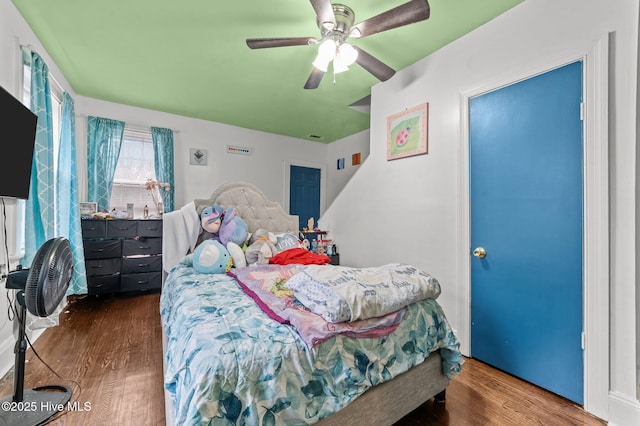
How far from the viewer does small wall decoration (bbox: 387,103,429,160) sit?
2.53 m

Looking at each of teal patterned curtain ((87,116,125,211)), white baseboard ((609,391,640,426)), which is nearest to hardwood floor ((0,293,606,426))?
white baseboard ((609,391,640,426))

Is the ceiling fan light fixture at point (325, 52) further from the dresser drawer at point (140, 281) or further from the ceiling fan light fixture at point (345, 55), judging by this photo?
the dresser drawer at point (140, 281)

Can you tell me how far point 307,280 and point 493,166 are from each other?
170cm

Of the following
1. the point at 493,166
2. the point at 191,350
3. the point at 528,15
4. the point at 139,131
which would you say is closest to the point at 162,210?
the point at 139,131

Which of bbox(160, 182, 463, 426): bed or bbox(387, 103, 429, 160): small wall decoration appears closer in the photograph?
bbox(160, 182, 463, 426): bed

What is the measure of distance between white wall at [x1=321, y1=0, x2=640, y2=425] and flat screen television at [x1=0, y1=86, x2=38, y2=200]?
287 cm

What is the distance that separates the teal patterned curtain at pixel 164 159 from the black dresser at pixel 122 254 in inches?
20.5

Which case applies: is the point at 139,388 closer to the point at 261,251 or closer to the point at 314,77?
the point at 261,251

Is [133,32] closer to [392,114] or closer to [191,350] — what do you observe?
[392,114]

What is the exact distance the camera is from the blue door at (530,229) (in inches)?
65.6

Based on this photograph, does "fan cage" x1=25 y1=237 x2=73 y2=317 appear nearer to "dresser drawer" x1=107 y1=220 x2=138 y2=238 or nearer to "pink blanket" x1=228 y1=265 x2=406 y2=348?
"pink blanket" x1=228 y1=265 x2=406 y2=348

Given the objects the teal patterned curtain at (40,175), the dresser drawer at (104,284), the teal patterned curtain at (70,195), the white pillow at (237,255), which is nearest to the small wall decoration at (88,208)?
the teal patterned curtain at (70,195)

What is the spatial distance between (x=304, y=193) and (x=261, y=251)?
10.3 feet

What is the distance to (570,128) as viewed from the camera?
167 centimetres
